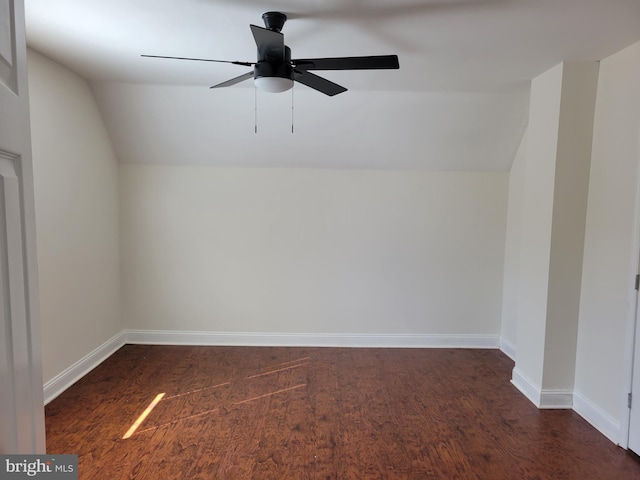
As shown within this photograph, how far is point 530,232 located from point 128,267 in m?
3.69

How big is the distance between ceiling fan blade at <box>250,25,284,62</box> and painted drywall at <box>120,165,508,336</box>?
2.03 metres

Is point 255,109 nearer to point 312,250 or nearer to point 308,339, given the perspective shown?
point 312,250

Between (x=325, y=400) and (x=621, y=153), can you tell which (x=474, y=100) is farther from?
(x=325, y=400)

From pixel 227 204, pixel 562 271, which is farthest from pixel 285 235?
pixel 562 271

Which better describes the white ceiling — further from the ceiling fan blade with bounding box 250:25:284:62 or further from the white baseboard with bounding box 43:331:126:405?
the white baseboard with bounding box 43:331:126:405

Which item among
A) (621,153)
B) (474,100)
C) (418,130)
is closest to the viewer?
(621,153)

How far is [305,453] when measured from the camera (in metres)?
2.32

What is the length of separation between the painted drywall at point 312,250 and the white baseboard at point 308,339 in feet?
0.20

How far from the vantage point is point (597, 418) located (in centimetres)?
264

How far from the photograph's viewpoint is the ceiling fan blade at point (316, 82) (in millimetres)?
2152

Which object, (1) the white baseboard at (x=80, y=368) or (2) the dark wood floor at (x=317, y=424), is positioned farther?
(1) the white baseboard at (x=80, y=368)
